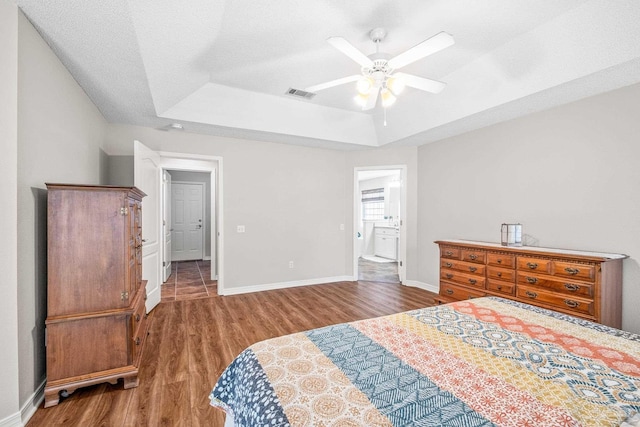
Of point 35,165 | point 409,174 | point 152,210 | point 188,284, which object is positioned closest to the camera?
point 35,165

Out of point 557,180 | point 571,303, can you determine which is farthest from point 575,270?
point 557,180

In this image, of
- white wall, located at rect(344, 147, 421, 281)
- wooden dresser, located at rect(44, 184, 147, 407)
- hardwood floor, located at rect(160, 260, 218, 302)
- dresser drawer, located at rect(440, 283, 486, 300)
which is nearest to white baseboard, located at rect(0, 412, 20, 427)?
wooden dresser, located at rect(44, 184, 147, 407)

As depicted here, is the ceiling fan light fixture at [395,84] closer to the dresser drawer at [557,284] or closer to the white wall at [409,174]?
the dresser drawer at [557,284]

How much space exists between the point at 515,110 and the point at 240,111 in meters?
3.33

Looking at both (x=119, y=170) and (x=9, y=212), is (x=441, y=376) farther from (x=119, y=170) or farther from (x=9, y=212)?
(x=119, y=170)

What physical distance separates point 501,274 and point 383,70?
8.18ft

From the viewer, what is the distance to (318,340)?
150 cm

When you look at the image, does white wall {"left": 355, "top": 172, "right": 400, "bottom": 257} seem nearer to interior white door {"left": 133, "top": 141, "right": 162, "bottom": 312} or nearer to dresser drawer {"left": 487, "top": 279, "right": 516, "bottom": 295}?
dresser drawer {"left": 487, "top": 279, "right": 516, "bottom": 295}

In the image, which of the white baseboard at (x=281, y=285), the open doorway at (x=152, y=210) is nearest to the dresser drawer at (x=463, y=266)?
the white baseboard at (x=281, y=285)

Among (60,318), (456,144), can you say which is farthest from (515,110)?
(60,318)

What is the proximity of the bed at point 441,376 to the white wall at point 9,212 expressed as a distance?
1282 millimetres

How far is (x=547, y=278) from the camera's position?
2.82 m

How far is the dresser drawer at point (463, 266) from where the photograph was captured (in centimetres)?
346

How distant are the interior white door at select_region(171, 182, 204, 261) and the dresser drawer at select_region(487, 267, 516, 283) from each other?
699 cm
